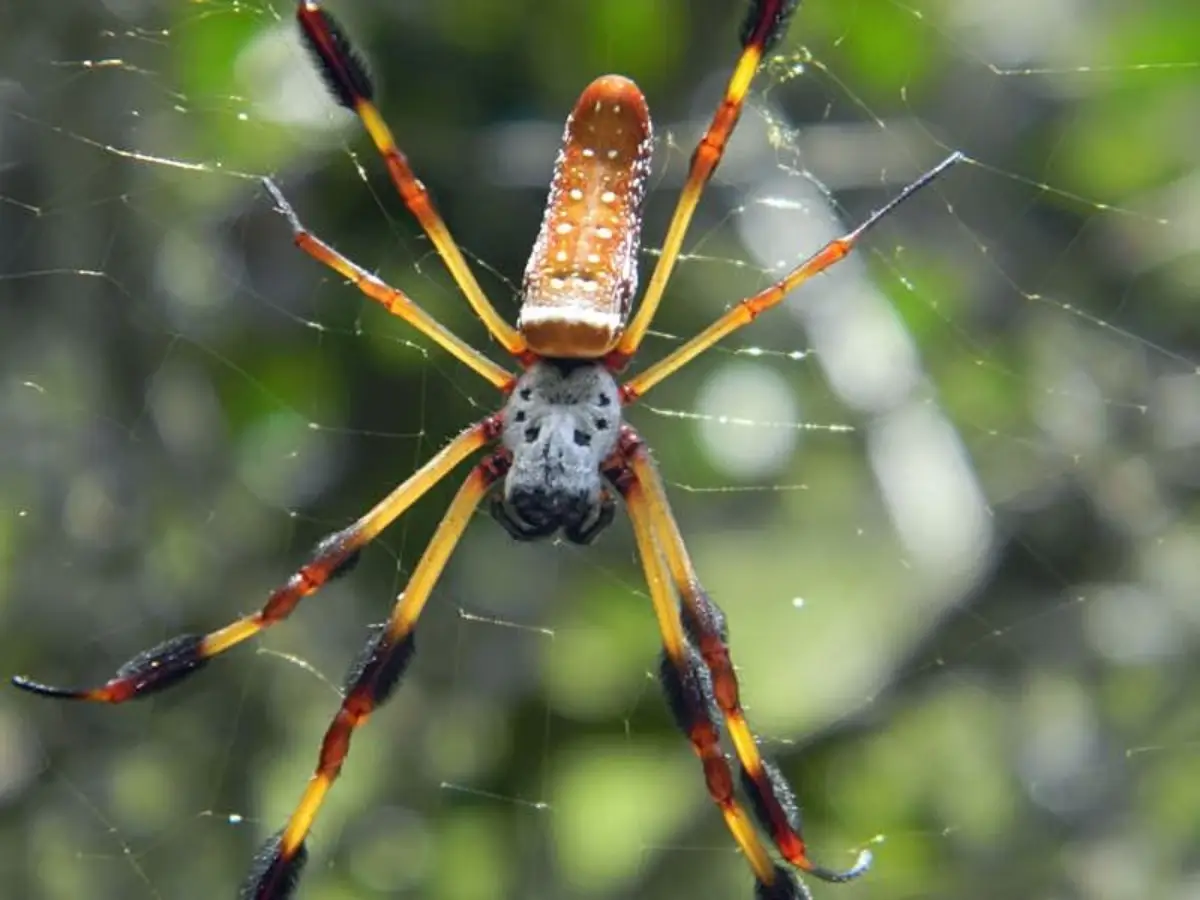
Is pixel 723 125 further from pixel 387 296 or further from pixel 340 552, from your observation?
pixel 340 552

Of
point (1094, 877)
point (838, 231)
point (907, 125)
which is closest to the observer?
point (1094, 877)

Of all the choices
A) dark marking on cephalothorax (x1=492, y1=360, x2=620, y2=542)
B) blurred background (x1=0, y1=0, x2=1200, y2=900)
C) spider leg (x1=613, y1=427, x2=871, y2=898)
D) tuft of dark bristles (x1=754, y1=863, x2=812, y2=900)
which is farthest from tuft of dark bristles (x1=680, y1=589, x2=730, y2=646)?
blurred background (x1=0, y1=0, x2=1200, y2=900)

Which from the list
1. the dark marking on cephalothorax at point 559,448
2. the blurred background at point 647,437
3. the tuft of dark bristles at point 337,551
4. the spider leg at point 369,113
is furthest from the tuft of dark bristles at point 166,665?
the blurred background at point 647,437

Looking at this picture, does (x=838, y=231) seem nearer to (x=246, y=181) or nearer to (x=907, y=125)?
(x=907, y=125)

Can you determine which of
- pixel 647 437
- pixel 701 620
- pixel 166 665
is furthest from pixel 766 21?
pixel 647 437

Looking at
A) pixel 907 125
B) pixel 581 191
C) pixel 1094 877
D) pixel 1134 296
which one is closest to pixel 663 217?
pixel 907 125
